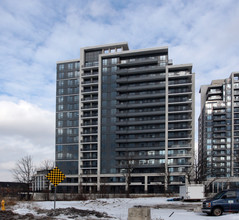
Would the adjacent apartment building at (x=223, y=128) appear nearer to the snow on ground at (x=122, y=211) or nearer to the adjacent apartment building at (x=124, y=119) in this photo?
the adjacent apartment building at (x=124, y=119)

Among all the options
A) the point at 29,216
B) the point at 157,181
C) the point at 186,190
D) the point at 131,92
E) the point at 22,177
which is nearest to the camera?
the point at 29,216

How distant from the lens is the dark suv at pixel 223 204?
21234 millimetres

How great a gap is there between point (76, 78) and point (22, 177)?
53.1 meters

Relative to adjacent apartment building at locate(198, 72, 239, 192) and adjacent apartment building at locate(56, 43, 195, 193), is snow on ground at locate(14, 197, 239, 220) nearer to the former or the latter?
adjacent apartment building at locate(56, 43, 195, 193)

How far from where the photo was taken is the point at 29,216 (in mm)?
19688

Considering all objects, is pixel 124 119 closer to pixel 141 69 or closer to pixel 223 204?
pixel 141 69

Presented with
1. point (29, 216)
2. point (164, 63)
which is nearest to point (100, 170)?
point (164, 63)

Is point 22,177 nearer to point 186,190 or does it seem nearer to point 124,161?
point 186,190

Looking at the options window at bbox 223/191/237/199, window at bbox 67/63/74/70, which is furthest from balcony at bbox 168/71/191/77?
window at bbox 223/191/237/199

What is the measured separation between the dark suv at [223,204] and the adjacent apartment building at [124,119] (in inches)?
2785

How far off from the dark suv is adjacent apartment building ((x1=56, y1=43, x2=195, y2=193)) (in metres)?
70.7

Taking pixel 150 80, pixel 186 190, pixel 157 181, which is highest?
pixel 150 80

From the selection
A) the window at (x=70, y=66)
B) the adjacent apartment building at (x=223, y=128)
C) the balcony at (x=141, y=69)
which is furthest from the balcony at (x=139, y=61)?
the adjacent apartment building at (x=223, y=128)

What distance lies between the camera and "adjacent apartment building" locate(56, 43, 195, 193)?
3802 inches
